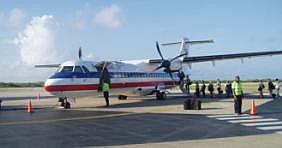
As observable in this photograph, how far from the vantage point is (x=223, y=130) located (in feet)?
42.7

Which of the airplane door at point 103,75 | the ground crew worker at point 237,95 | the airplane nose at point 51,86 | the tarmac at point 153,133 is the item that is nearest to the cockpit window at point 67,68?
the airplane nose at point 51,86

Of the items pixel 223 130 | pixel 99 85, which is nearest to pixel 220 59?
pixel 99 85

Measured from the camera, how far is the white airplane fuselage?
24.0m

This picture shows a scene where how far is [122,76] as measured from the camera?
30.3 metres

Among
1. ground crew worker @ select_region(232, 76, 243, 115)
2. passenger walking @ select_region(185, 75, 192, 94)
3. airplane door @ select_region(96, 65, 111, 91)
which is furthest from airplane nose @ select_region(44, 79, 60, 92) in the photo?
passenger walking @ select_region(185, 75, 192, 94)

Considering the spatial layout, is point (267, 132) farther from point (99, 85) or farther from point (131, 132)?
point (99, 85)

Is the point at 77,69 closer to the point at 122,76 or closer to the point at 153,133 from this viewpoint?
the point at 122,76

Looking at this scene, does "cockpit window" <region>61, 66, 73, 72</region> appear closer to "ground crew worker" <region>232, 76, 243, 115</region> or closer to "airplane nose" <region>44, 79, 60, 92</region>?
"airplane nose" <region>44, 79, 60, 92</region>

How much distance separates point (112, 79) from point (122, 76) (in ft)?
5.15

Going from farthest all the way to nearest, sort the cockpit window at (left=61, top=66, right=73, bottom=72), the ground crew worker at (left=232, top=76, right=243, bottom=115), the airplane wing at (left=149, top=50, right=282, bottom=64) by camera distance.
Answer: the airplane wing at (left=149, top=50, right=282, bottom=64) < the cockpit window at (left=61, top=66, right=73, bottom=72) < the ground crew worker at (left=232, top=76, right=243, bottom=115)

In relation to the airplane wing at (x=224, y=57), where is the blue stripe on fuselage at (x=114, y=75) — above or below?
below

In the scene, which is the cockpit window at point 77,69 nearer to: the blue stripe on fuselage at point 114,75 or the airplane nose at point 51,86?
the blue stripe on fuselage at point 114,75

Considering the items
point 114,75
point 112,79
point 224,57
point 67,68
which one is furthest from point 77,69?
point 224,57

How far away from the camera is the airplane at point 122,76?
2434 cm
